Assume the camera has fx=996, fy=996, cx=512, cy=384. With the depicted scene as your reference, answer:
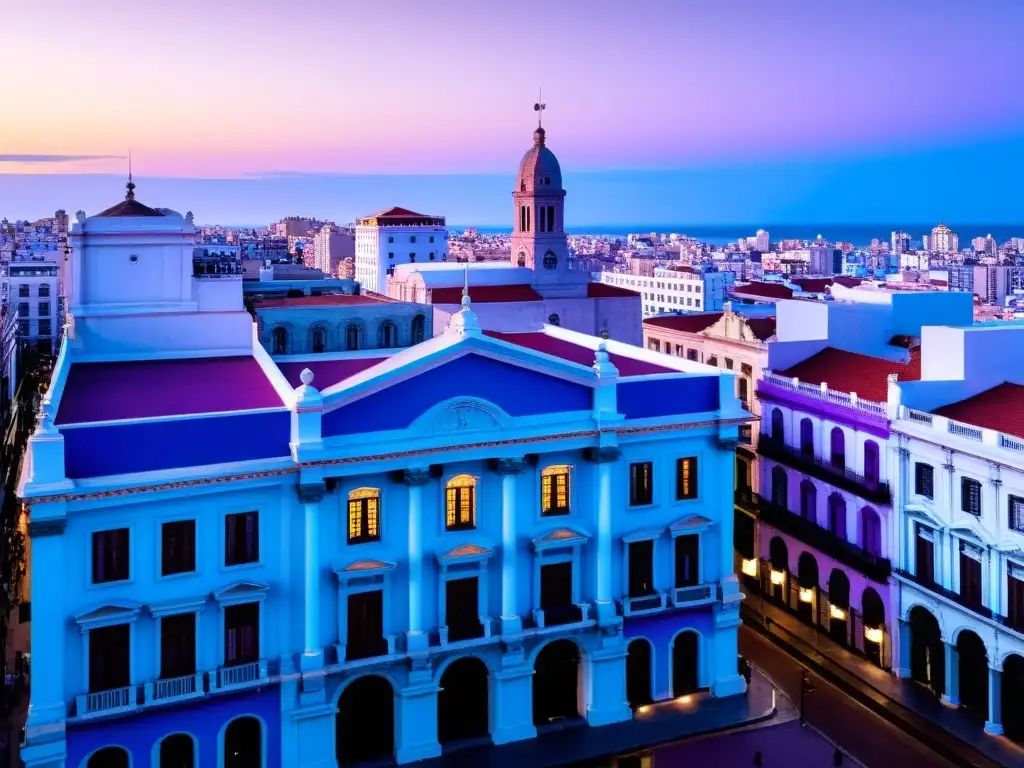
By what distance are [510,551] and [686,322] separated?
29.7 m

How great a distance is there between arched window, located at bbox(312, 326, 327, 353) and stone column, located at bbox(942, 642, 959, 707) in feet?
93.2

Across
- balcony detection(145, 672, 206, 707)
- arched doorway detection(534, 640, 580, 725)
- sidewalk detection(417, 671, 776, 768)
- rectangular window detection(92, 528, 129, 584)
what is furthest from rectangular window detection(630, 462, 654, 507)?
rectangular window detection(92, 528, 129, 584)

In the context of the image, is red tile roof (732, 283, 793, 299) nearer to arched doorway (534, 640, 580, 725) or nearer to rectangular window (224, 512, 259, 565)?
arched doorway (534, 640, 580, 725)

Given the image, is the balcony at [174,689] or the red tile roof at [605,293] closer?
the balcony at [174,689]

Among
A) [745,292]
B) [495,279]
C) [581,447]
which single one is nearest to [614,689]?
[581,447]

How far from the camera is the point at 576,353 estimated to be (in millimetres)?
40875

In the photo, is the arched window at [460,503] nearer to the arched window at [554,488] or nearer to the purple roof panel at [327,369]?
the arched window at [554,488]

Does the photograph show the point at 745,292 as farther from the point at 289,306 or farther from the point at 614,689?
the point at 614,689

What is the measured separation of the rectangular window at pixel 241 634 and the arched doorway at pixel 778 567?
24.4 m

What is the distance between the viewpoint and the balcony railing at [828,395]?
126ft

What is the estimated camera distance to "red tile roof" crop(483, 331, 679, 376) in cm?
3816

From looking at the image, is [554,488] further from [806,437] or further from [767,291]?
[767,291]

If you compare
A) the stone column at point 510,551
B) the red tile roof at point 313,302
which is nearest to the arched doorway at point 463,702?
the stone column at point 510,551

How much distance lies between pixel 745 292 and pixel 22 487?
97056 millimetres
